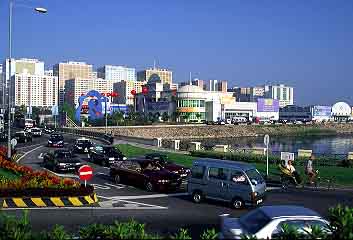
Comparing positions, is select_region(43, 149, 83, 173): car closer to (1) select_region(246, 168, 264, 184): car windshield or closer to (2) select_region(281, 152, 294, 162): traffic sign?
(2) select_region(281, 152, 294, 162): traffic sign

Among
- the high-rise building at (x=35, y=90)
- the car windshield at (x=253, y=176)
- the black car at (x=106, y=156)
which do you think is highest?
the high-rise building at (x=35, y=90)

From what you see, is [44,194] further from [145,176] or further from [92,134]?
[92,134]

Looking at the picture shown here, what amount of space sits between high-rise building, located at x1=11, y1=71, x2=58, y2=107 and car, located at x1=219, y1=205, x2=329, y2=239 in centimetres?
16016

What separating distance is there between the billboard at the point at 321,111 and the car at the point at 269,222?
187 m

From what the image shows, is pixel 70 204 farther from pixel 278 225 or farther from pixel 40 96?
pixel 40 96

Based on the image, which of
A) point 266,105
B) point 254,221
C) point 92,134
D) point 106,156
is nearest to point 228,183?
point 254,221

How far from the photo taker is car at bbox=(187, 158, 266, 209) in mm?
18844

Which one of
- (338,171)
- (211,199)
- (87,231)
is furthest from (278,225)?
(338,171)

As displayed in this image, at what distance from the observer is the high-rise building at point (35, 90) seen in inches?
6604

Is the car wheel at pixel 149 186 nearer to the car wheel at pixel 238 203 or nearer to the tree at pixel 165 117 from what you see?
the car wheel at pixel 238 203

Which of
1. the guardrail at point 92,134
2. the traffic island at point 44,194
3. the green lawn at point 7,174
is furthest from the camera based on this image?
the guardrail at point 92,134

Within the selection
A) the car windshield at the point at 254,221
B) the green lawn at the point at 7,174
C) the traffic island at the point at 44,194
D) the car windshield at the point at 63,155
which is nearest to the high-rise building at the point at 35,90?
the car windshield at the point at 63,155

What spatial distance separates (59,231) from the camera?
872cm

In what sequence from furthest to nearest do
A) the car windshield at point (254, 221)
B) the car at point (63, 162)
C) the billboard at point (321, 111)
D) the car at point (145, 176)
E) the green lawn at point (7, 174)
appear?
the billboard at point (321, 111)
the car at point (63, 162)
the car at point (145, 176)
the green lawn at point (7, 174)
the car windshield at point (254, 221)
